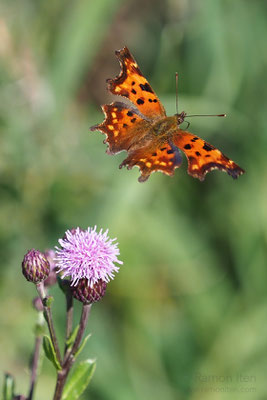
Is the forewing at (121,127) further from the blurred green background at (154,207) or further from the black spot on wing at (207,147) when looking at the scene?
the blurred green background at (154,207)

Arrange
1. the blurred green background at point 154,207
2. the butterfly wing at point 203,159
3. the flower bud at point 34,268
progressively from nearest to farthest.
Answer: the flower bud at point 34,268, the butterfly wing at point 203,159, the blurred green background at point 154,207

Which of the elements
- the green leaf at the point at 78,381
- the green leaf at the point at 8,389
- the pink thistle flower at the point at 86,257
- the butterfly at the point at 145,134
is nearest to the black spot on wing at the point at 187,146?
the butterfly at the point at 145,134

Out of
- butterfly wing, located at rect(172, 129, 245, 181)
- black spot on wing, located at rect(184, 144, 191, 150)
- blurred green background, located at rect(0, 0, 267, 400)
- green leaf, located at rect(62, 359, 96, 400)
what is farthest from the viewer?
blurred green background, located at rect(0, 0, 267, 400)

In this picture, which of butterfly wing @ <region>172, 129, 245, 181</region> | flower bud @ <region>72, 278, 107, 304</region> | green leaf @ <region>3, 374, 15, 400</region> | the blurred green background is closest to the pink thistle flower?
flower bud @ <region>72, 278, 107, 304</region>

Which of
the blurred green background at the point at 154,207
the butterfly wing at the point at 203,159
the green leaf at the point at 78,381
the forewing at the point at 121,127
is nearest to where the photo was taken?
the green leaf at the point at 78,381

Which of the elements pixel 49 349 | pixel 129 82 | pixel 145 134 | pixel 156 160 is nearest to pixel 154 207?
pixel 145 134

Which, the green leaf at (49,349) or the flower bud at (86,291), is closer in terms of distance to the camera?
the green leaf at (49,349)

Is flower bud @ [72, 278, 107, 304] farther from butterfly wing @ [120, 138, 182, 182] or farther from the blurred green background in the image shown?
the blurred green background

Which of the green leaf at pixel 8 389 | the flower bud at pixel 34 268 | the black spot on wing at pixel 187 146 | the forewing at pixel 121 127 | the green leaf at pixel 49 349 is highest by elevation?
the forewing at pixel 121 127
